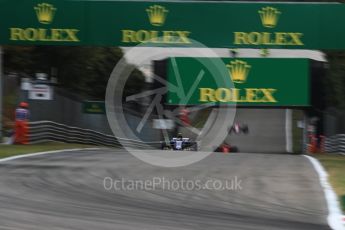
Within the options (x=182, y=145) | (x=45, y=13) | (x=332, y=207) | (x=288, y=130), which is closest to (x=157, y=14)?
(x=45, y=13)

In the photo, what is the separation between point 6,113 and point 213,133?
15921 millimetres

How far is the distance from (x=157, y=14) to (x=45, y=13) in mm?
4131

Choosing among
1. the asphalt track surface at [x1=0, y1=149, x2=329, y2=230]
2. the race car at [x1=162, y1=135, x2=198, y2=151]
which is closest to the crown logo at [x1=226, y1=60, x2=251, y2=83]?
the race car at [x1=162, y1=135, x2=198, y2=151]

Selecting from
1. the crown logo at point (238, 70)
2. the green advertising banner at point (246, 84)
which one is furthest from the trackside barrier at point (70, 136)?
the crown logo at point (238, 70)

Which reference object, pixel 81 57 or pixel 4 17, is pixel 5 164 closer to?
pixel 4 17

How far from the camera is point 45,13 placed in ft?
72.5

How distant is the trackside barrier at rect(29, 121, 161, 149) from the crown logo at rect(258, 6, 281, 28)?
361 inches

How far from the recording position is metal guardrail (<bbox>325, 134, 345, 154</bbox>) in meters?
29.2

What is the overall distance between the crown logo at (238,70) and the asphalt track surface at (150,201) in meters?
13.3

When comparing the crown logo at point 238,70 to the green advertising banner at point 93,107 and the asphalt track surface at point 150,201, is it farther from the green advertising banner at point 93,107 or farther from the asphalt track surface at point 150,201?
the asphalt track surface at point 150,201

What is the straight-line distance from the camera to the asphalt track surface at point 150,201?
7027 millimetres

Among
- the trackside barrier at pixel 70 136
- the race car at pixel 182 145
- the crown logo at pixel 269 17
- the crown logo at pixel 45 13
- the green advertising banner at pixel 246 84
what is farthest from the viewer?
the green advertising banner at pixel 246 84

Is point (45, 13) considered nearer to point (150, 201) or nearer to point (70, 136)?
point (70, 136)

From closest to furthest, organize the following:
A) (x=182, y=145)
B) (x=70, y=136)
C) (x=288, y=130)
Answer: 1. (x=182, y=145)
2. (x=70, y=136)
3. (x=288, y=130)
